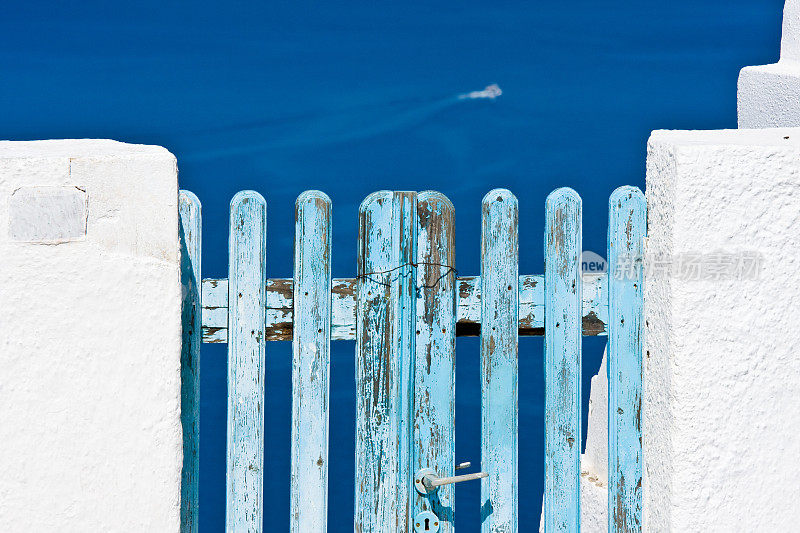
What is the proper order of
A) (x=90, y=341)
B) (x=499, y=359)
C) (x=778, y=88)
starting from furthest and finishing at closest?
1. (x=778, y=88)
2. (x=499, y=359)
3. (x=90, y=341)

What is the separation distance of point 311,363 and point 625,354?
885 mm

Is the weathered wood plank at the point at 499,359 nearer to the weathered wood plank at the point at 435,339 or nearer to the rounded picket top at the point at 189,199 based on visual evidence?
the weathered wood plank at the point at 435,339

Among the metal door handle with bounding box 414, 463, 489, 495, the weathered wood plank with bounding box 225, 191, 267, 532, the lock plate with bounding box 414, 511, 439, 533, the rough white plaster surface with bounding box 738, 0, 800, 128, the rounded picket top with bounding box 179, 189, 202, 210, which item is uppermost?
the rough white plaster surface with bounding box 738, 0, 800, 128

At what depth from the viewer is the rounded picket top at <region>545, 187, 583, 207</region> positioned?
245cm

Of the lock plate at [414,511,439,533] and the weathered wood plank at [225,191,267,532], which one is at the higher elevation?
the weathered wood plank at [225,191,267,532]

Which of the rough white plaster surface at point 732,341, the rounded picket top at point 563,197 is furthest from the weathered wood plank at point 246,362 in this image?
the rough white plaster surface at point 732,341

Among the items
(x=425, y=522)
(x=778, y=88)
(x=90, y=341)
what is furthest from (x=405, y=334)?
(x=778, y=88)

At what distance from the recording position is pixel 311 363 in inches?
95.6

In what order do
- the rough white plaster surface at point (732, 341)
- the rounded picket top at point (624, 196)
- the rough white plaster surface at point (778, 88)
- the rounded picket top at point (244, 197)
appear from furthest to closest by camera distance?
1. the rough white plaster surface at point (778, 88)
2. the rounded picket top at point (624, 196)
3. the rounded picket top at point (244, 197)
4. the rough white plaster surface at point (732, 341)

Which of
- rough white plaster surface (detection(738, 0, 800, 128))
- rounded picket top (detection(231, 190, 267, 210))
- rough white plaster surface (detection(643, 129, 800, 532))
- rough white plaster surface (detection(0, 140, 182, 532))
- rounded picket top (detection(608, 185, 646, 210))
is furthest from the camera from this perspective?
rough white plaster surface (detection(738, 0, 800, 128))

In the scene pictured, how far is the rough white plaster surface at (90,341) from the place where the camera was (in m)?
2.13

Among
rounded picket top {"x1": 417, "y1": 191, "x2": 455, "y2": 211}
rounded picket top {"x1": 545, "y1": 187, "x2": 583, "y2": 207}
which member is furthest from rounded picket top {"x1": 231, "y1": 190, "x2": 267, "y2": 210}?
rounded picket top {"x1": 545, "y1": 187, "x2": 583, "y2": 207}

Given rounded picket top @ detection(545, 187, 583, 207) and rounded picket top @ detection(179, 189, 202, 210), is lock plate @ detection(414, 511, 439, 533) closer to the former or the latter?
rounded picket top @ detection(545, 187, 583, 207)

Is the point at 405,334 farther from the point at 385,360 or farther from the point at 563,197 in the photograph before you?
the point at 563,197
